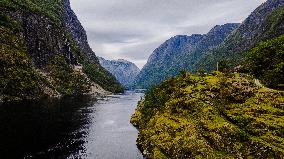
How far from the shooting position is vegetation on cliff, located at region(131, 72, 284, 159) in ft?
182

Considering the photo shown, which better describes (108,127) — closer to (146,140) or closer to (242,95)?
(146,140)

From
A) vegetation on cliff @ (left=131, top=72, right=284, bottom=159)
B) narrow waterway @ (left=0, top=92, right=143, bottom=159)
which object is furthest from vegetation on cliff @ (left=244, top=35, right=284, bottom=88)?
narrow waterway @ (left=0, top=92, right=143, bottom=159)

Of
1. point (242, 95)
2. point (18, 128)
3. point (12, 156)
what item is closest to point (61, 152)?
point (12, 156)

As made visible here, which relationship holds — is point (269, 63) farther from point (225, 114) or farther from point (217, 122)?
point (217, 122)

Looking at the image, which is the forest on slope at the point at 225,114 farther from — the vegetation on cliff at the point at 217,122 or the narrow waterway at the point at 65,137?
the narrow waterway at the point at 65,137

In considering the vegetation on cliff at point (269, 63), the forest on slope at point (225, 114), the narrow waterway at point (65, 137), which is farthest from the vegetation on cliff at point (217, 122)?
the narrow waterway at point (65, 137)

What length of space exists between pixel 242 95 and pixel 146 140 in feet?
75.2

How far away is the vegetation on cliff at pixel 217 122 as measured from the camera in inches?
2179

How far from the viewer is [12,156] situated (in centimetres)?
6731

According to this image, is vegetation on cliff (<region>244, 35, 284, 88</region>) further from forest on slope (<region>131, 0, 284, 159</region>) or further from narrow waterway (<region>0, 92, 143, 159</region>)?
narrow waterway (<region>0, 92, 143, 159</region>)

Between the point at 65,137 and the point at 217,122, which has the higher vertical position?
the point at 217,122

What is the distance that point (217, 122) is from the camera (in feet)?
206

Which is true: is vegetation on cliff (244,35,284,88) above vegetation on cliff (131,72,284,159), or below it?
above

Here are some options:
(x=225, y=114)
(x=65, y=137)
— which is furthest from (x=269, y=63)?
(x=65, y=137)
